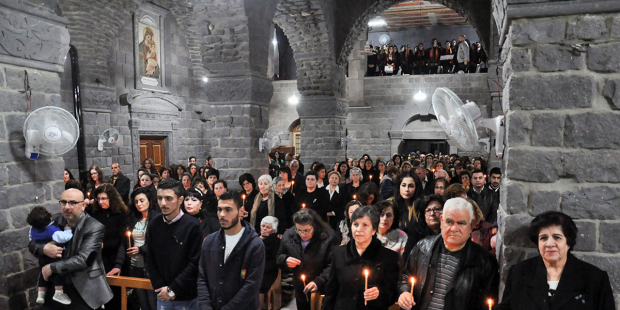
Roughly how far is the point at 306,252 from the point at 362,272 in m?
0.89

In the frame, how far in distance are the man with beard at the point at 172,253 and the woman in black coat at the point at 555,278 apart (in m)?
2.24

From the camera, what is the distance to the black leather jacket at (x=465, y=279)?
2479 millimetres

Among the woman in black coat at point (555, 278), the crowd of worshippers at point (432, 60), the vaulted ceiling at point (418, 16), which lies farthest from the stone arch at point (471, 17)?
the woman in black coat at point (555, 278)

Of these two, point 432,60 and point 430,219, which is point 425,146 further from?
point 430,219

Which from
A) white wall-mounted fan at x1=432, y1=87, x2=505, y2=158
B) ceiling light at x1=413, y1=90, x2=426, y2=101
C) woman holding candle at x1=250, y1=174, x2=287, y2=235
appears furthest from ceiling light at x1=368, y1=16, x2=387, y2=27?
white wall-mounted fan at x1=432, y1=87, x2=505, y2=158

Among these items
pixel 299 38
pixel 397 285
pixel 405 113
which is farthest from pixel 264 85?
pixel 405 113

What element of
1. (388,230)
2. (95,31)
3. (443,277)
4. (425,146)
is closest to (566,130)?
(443,277)

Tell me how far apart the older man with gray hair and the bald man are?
2.39 m

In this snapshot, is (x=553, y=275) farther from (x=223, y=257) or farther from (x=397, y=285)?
(x=223, y=257)

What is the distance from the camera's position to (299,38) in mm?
9984

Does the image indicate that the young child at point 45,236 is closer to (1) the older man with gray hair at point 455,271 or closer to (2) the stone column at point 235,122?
(1) the older man with gray hair at point 455,271

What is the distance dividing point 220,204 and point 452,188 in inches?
93.3

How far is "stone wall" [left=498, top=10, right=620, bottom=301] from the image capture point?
2354 mm

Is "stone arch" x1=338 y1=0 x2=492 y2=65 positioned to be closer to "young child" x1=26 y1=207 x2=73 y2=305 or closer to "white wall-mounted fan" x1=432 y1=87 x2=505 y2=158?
"white wall-mounted fan" x1=432 y1=87 x2=505 y2=158
